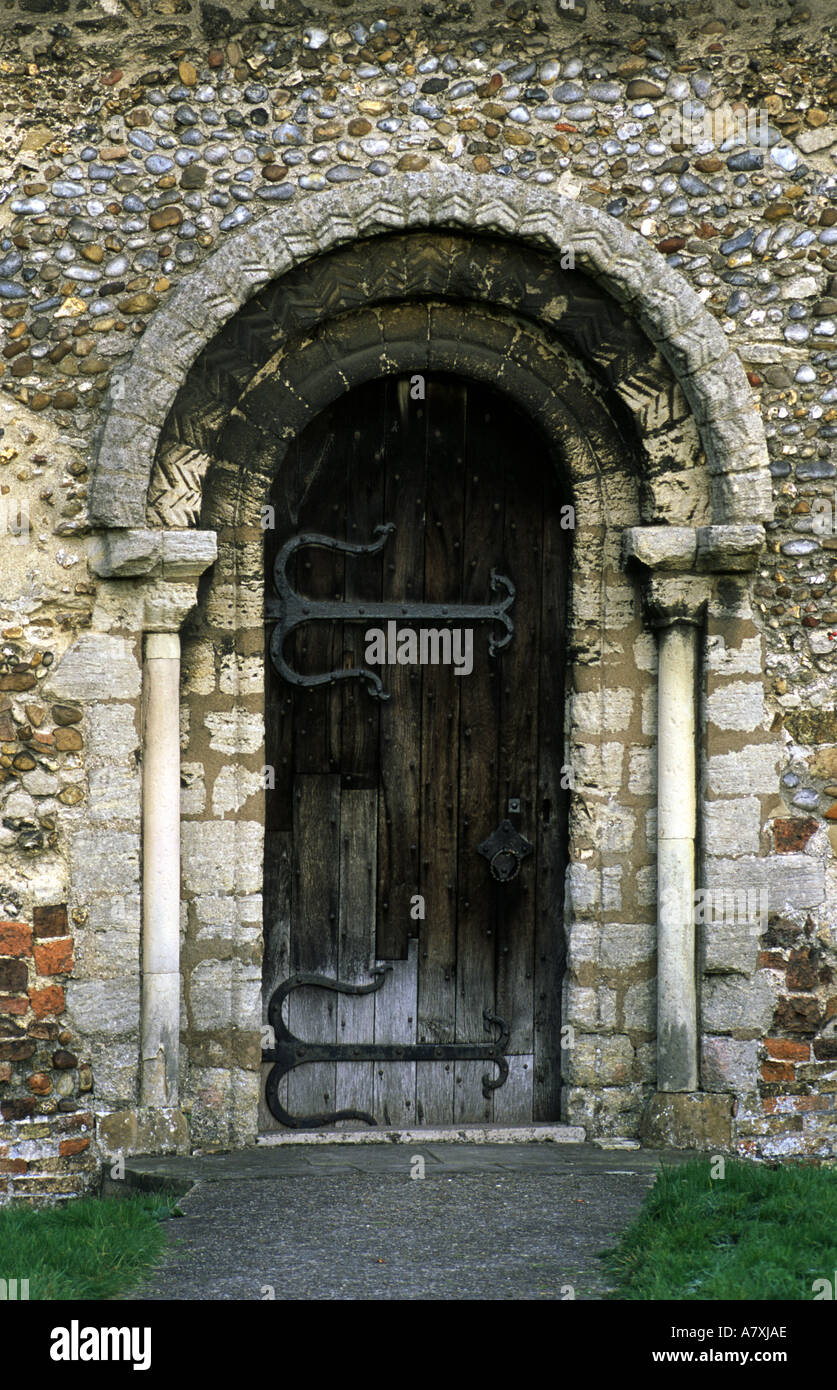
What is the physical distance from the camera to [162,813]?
4.82 m

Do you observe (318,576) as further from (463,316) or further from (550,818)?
(550,818)

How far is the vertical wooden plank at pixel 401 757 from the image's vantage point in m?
5.21

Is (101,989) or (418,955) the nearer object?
(101,989)

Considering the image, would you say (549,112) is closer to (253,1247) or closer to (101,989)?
(101,989)

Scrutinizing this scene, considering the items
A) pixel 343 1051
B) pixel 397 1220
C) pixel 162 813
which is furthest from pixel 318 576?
pixel 397 1220

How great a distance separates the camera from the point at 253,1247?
13.1 ft

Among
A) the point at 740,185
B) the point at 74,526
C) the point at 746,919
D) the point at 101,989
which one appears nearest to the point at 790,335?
the point at 740,185

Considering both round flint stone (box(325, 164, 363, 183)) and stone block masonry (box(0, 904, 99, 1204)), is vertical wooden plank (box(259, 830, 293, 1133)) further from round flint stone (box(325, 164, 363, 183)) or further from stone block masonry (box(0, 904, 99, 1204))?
round flint stone (box(325, 164, 363, 183))

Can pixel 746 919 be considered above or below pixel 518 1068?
above

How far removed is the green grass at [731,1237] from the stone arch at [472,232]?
2.08m

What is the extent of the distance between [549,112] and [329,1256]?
140 inches

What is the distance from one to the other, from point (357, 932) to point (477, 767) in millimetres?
707

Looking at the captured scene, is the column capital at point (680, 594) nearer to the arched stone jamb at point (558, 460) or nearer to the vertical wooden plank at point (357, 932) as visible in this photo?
the arched stone jamb at point (558, 460)

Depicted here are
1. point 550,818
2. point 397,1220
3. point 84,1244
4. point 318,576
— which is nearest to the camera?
point 84,1244
